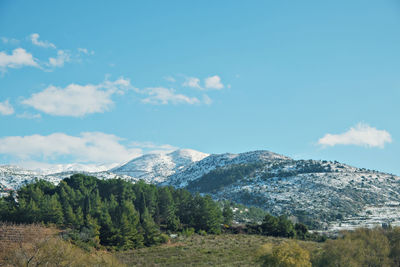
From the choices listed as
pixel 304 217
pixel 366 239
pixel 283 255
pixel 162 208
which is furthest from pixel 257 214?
pixel 283 255

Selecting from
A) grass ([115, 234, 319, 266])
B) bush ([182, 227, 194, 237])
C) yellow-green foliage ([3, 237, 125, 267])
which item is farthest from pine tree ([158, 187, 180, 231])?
yellow-green foliage ([3, 237, 125, 267])

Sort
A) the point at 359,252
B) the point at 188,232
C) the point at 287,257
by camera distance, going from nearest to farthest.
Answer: the point at 287,257 → the point at 359,252 → the point at 188,232

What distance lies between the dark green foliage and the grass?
7326mm

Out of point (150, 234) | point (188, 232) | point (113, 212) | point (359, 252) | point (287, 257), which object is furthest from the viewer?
point (188, 232)

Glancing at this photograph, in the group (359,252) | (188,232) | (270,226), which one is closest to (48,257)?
(359,252)

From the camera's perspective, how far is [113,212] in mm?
102125

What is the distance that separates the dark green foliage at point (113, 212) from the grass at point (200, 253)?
733 cm

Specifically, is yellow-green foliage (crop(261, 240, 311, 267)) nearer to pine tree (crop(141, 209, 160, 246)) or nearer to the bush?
pine tree (crop(141, 209, 160, 246))

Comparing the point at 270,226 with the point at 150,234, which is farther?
the point at 270,226

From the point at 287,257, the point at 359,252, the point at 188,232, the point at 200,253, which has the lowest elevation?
the point at 200,253

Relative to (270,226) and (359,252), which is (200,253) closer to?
(359,252)

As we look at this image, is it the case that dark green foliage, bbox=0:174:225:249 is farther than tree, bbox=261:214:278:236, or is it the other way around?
tree, bbox=261:214:278:236

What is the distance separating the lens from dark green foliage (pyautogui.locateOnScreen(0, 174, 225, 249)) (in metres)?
92.8

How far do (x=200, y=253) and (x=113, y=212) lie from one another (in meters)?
31.8
